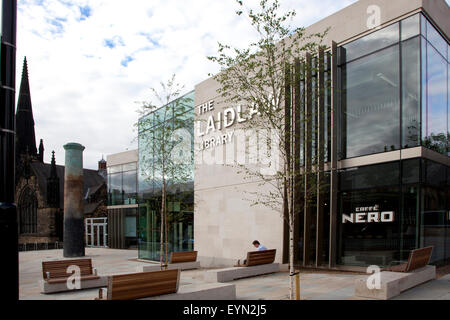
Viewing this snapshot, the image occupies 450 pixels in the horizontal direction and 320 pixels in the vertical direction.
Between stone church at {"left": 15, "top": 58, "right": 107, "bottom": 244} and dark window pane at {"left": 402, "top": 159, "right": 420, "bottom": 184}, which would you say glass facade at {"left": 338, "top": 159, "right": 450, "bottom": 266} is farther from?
stone church at {"left": 15, "top": 58, "right": 107, "bottom": 244}

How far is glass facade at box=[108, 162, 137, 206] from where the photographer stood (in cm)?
3791

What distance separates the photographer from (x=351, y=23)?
48.6 ft

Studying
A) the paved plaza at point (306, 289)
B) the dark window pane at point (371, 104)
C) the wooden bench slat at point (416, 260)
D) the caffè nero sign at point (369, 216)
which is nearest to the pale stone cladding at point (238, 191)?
the dark window pane at point (371, 104)

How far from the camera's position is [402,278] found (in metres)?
9.15

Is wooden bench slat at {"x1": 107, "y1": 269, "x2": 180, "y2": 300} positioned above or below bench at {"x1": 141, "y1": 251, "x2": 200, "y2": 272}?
above

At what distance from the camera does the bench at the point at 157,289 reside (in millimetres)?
7617

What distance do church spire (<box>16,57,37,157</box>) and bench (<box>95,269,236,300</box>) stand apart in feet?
252

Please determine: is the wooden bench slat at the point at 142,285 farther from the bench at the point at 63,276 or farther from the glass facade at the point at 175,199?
the glass facade at the point at 175,199

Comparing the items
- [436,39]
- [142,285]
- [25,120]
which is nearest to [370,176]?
[436,39]

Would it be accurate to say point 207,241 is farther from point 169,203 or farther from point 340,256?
point 340,256

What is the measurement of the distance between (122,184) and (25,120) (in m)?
53.7

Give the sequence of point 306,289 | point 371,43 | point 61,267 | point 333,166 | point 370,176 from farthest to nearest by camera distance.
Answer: point 333,166 → point 371,43 → point 370,176 → point 61,267 → point 306,289

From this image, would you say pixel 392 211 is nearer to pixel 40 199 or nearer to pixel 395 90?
pixel 395 90

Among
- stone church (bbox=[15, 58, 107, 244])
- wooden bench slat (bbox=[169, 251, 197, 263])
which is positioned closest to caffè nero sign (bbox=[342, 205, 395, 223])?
wooden bench slat (bbox=[169, 251, 197, 263])
